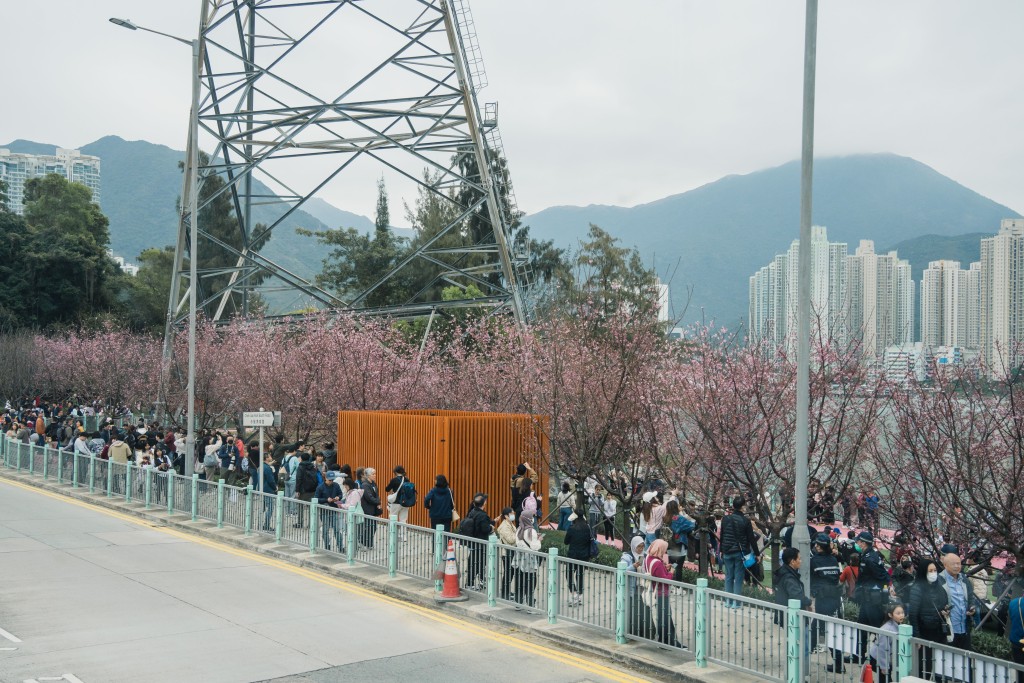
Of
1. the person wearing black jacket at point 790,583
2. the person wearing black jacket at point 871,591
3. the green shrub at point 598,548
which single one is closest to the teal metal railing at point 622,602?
the person wearing black jacket at point 790,583

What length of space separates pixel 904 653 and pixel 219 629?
26.0ft

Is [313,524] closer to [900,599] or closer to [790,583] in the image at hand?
[790,583]

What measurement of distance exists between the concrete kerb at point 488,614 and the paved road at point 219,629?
0.88 ft

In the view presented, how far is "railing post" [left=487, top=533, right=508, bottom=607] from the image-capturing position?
12.8 meters

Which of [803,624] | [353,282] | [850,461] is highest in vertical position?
[353,282]

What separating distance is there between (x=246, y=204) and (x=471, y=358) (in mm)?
12183

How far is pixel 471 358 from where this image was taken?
30.4 metres

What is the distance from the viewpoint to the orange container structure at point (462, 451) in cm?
1878

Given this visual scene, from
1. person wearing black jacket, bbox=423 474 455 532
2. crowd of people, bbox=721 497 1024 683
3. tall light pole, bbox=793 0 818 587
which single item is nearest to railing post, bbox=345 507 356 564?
person wearing black jacket, bbox=423 474 455 532

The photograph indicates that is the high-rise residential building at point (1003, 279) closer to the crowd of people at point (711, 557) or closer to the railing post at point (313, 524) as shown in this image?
the crowd of people at point (711, 557)

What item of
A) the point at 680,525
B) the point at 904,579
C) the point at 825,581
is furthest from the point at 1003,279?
the point at 825,581

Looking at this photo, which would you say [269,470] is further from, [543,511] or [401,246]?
[401,246]

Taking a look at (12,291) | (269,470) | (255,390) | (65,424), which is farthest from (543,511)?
(12,291)

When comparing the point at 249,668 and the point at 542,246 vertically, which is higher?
the point at 542,246
